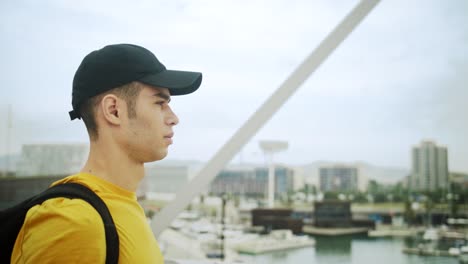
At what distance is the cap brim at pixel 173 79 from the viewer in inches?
16.1

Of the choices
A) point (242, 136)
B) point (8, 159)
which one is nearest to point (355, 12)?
point (242, 136)

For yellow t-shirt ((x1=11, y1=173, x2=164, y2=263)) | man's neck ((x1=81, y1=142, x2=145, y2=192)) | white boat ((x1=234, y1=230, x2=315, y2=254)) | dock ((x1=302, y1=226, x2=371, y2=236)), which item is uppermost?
man's neck ((x1=81, y1=142, x2=145, y2=192))

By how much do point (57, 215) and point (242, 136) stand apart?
1409 millimetres

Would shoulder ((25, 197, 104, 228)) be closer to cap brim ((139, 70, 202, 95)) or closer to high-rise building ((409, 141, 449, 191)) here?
cap brim ((139, 70, 202, 95))

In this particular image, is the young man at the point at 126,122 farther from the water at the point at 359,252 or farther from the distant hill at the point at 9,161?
the water at the point at 359,252

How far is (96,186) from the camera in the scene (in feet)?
1.24

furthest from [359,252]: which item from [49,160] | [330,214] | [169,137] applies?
[169,137]

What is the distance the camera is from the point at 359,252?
13305 mm

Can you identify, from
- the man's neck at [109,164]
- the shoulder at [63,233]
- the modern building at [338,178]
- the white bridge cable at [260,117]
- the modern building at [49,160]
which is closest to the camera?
the shoulder at [63,233]

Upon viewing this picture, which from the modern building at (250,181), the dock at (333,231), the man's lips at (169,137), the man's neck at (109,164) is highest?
the man's lips at (169,137)

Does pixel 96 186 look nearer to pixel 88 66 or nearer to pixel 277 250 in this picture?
pixel 88 66

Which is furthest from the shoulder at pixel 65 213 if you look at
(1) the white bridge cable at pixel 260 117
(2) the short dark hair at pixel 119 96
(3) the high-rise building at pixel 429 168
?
(3) the high-rise building at pixel 429 168

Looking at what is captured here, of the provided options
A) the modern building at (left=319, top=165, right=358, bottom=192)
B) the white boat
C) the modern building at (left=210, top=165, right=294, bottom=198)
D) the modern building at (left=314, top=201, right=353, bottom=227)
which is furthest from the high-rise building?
the modern building at (left=210, top=165, right=294, bottom=198)

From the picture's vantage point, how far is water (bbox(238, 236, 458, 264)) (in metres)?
10.8
